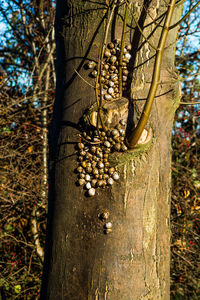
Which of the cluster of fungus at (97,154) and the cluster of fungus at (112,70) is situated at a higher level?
the cluster of fungus at (112,70)

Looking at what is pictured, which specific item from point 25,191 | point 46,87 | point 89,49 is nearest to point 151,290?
point 89,49

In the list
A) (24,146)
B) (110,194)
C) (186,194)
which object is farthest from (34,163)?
(110,194)

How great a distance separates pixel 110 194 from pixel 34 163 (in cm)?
282

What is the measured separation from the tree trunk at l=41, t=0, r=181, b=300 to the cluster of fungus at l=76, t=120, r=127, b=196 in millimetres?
30

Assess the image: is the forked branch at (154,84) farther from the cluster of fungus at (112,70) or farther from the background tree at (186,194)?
the background tree at (186,194)

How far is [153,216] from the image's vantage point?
964mm

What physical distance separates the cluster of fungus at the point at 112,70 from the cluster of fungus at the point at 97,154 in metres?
0.16

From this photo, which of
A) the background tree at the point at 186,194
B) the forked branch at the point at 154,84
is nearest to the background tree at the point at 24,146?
the background tree at the point at 186,194

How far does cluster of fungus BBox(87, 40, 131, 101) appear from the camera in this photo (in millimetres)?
1077

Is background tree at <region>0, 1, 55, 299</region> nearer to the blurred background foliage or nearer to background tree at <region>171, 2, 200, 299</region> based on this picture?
the blurred background foliage

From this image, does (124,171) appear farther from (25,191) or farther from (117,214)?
(25,191)

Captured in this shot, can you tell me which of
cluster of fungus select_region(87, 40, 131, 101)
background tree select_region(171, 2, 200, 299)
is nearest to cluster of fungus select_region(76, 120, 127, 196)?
cluster of fungus select_region(87, 40, 131, 101)

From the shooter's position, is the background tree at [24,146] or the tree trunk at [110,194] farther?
the background tree at [24,146]

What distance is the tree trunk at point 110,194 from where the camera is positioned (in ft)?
2.95
